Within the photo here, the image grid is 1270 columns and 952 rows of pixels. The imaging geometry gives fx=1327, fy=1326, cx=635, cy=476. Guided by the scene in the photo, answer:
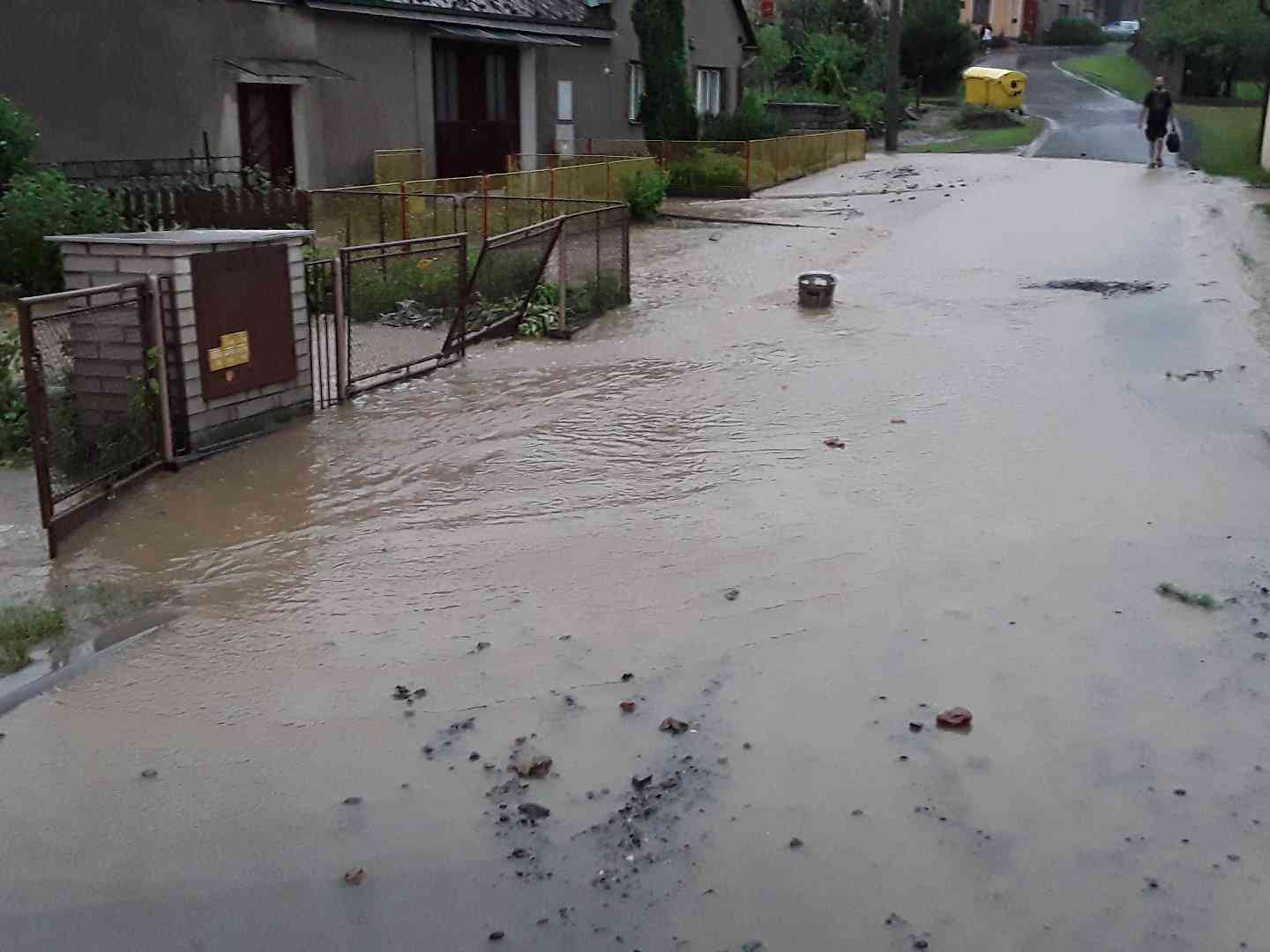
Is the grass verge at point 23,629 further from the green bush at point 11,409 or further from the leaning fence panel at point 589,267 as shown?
the leaning fence panel at point 589,267

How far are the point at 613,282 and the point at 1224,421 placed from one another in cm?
737

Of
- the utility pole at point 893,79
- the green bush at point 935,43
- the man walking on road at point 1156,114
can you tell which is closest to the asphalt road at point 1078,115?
the man walking on road at point 1156,114

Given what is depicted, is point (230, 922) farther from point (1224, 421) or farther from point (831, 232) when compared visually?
point (831, 232)

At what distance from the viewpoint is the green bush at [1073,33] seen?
8144 cm

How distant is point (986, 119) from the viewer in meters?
47.6

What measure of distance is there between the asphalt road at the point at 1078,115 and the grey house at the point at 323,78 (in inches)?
563

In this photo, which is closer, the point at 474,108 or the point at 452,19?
the point at 452,19

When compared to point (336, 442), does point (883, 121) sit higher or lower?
higher

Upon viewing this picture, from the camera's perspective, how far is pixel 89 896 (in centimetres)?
453

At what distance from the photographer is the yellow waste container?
4959 cm

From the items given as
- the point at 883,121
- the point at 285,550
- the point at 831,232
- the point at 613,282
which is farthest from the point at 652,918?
the point at 883,121

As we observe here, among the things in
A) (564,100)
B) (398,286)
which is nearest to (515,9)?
(564,100)

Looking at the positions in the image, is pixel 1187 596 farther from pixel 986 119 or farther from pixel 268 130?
pixel 986 119

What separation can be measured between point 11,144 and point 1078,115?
139 ft
